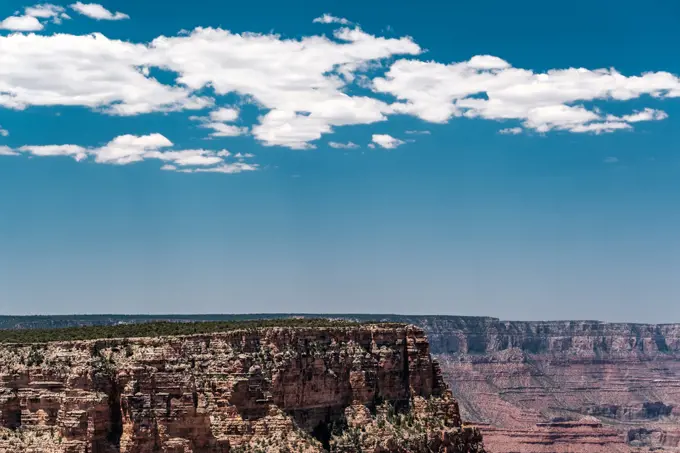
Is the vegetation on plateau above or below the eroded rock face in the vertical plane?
above

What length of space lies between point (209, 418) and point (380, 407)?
63.9ft

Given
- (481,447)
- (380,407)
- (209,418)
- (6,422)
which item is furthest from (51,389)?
(481,447)

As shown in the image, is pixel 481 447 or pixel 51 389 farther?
pixel 481 447

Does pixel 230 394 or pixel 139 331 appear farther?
pixel 139 331

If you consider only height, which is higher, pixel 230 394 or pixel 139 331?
pixel 139 331

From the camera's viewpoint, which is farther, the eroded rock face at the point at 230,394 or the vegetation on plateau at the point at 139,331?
the vegetation on plateau at the point at 139,331

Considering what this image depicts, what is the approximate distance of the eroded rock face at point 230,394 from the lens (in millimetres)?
79938

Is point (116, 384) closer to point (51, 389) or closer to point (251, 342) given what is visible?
point (51, 389)

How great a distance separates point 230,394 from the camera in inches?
3388

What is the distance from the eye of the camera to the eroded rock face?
79.9m

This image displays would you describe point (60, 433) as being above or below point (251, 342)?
below

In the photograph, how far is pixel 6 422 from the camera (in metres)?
81.0

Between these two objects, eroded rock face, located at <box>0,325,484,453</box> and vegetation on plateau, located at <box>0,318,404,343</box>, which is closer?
eroded rock face, located at <box>0,325,484,453</box>

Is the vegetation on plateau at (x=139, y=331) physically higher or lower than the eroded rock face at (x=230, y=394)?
higher
